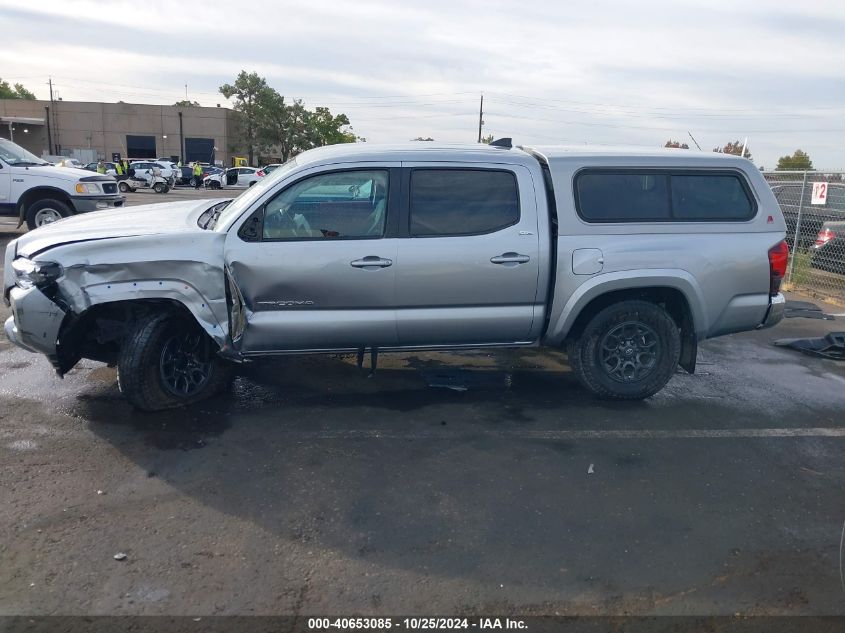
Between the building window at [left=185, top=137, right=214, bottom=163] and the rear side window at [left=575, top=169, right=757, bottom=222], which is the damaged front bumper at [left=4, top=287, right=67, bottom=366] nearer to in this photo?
the rear side window at [left=575, top=169, right=757, bottom=222]

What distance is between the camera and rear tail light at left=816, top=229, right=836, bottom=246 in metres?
10.8

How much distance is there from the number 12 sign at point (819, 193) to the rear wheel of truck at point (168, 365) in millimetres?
8743

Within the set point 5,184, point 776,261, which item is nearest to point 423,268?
point 776,261

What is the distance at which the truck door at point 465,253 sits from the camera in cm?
512

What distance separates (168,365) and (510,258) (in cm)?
267

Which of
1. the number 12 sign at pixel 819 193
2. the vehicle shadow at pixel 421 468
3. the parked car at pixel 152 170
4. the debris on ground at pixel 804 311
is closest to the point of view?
the vehicle shadow at pixel 421 468

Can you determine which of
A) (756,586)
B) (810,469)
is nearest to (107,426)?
(756,586)

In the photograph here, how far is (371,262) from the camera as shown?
503cm

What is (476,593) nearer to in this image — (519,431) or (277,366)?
(519,431)

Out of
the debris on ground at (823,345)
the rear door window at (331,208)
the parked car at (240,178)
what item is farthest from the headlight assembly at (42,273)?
the parked car at (240,178)

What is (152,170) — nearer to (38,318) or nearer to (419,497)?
(38,318)

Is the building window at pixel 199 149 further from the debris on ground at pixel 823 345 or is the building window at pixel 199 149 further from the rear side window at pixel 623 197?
the rear side window at pixel 623 197

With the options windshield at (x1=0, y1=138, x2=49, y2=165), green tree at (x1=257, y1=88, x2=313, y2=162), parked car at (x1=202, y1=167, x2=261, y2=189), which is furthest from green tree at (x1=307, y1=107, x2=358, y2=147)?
windshield at (x1=0, y1=138, x2=49, y2=165)

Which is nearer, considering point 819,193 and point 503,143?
point 503,143
